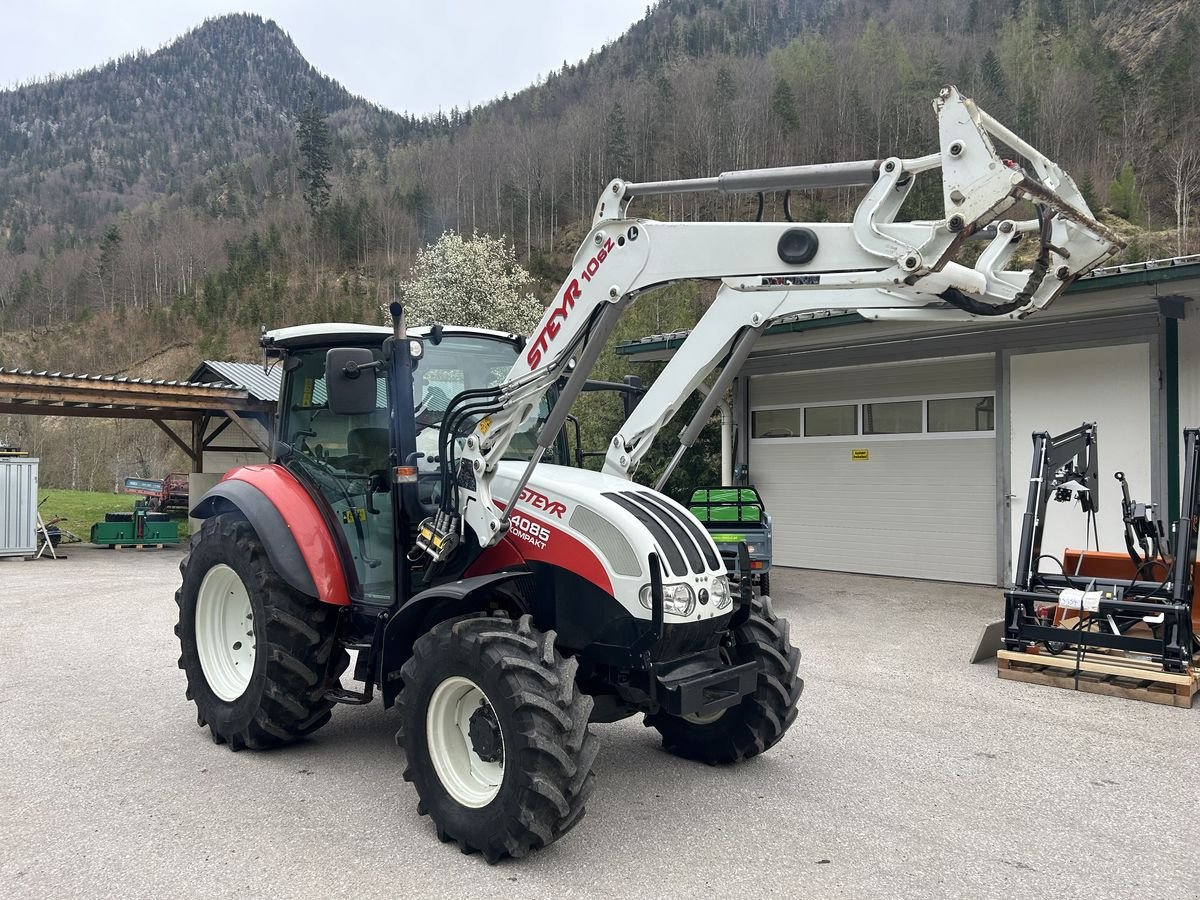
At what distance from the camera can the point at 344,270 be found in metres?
72.2

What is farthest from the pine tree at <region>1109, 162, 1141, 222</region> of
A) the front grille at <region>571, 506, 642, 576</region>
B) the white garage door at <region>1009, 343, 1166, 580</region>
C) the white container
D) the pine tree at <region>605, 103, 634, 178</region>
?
the front grille at <region>571, 506, 642, 576</region>

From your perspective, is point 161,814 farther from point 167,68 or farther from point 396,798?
point 167,68

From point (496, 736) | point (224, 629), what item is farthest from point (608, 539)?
point (224, 629)

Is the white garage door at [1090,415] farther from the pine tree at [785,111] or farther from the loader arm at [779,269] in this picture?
the pine tree at [785,111]

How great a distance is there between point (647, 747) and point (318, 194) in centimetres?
8119

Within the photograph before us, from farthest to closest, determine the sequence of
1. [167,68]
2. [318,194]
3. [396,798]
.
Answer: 1. [167,68]
2. [318,194]
3. [396,798]

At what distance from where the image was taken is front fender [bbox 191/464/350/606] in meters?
4.88

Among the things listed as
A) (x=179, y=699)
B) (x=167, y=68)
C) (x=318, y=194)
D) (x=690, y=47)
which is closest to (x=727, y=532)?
(x=179, y=699)

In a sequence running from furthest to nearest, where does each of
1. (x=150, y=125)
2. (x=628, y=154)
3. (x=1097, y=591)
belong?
(x=150, y=125), (x=628, y=154), (x=1097, y=591)

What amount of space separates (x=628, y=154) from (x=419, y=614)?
64900 mm

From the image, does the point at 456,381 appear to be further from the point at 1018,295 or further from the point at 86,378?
the point at 86,378

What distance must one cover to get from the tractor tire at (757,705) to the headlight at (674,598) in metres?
0.73

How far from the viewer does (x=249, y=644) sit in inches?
219

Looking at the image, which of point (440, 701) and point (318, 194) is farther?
point (318, 194)
